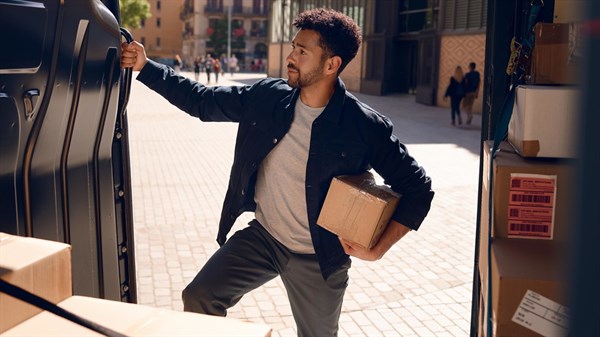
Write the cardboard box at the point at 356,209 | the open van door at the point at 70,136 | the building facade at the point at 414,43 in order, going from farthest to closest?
1. the building facade at the point at 414,43
2. the cardboard box at the point at 356,209
3. the open van door at the point at 70,136

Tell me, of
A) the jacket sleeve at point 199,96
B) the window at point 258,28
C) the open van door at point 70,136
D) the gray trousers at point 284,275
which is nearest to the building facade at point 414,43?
the jacket sleeve at point 199,96

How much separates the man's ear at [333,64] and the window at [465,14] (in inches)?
885

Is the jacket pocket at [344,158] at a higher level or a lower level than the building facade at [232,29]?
lower

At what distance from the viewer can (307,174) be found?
3.38 meters

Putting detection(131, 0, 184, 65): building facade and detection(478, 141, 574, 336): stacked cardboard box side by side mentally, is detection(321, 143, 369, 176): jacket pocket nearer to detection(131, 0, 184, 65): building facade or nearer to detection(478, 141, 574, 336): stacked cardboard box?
detection(478, 141, 574, 336): stacked cardboard box

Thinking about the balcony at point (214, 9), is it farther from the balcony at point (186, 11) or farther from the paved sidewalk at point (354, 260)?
the paved sidewalk at point (354, 260)

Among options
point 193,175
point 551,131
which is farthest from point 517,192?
point 193,175

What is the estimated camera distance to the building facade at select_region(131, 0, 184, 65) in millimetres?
106000

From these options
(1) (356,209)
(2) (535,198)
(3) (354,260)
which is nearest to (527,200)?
(2) (535,198)

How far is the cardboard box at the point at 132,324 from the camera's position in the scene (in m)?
1.98

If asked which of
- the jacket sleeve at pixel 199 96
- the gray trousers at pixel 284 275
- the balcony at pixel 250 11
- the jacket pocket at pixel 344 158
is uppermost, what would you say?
the balcony at pixel 250 11

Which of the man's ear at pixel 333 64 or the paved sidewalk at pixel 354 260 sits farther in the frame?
the paved sidewalk at pixel 354 260

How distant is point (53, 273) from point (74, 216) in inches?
33.8

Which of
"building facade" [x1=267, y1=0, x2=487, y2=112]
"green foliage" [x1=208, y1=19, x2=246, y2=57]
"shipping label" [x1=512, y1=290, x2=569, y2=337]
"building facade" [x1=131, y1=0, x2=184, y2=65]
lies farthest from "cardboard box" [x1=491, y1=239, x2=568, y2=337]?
"building facade" [x1=131, y1=0, x2=184, y2=65]
